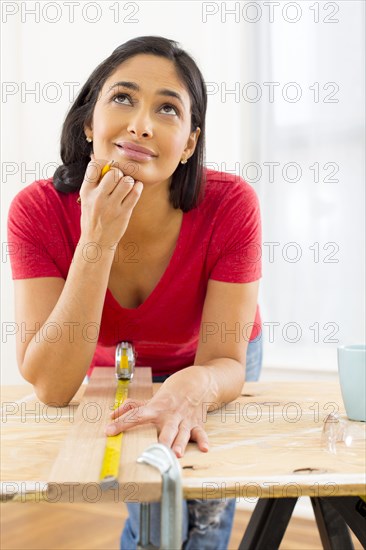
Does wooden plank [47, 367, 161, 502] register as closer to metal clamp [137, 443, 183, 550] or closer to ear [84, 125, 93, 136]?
metal clamp [137, 443, 183, 550]

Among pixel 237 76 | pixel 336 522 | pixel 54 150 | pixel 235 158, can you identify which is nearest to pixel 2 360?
pixel 54 150

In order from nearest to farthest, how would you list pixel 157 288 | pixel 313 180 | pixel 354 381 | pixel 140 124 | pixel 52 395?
pixel 354 381, pixel 52 395, pixel 140 124, pixel 157 288, pixel 313 180

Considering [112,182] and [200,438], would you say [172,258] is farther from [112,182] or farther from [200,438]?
[200,438]

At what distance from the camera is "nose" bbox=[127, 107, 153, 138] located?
4.65ft

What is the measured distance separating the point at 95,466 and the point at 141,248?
32.8 inches

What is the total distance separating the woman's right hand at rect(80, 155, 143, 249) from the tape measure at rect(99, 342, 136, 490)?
0.22 meters

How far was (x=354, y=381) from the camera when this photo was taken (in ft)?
3.79

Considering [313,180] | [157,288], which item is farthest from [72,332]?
[313,180]

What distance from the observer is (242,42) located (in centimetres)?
281

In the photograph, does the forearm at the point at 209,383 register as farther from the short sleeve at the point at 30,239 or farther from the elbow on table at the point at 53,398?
the short sleeve at the point at 30,239

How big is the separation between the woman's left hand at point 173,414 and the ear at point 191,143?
635 mm

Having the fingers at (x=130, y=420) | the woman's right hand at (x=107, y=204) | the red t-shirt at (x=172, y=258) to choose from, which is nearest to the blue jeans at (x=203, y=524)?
the red t-shirt at (x=172, y=258)

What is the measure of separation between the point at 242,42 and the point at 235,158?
43 cm

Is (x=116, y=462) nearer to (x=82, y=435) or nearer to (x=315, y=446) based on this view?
(x=82, y=435)
